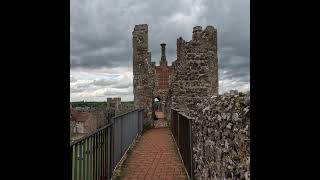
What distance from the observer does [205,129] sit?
5.14 m

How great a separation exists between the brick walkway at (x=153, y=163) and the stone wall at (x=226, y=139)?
1.83 meters

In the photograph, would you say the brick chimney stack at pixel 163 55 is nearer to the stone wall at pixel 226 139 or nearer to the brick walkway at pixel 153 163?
the brick walkway at pixel 153 163

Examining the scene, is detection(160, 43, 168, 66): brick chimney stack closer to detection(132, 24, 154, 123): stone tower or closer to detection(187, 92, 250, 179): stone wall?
detection(132, 24, 154, 123): stone tower

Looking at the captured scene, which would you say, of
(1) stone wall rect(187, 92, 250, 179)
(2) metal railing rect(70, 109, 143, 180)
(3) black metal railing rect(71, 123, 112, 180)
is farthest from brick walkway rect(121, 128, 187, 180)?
(1) stone wall rect(187, 92, 250, 179)

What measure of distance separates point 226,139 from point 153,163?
4987 millimetres

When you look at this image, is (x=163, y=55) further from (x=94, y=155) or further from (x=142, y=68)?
(x=94, y=155)

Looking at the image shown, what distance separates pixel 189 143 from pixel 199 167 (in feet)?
3.73

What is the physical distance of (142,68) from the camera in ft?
63.7

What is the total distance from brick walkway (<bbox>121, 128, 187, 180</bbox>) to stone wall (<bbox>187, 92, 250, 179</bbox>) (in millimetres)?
1835

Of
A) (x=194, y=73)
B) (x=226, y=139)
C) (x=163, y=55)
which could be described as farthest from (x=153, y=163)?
(x=163, y=55)
